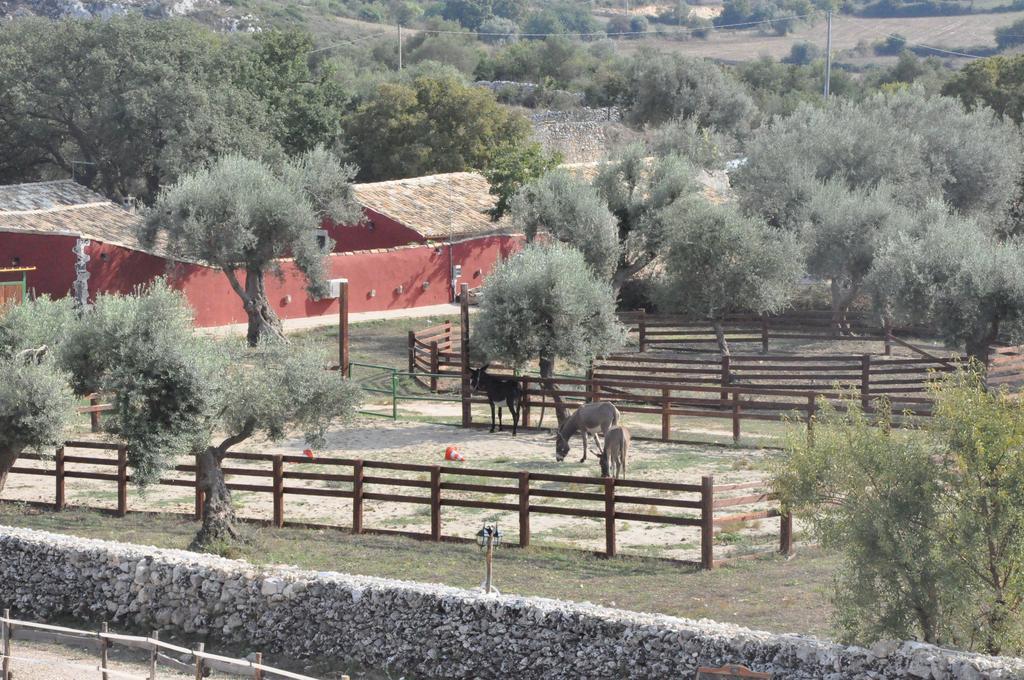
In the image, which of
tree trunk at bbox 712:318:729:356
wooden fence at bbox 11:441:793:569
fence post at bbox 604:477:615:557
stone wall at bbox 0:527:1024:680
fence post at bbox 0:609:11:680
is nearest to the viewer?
stone wall at bbox 0:527:1024:680

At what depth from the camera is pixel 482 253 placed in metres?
46.3

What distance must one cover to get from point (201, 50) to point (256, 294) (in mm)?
23311

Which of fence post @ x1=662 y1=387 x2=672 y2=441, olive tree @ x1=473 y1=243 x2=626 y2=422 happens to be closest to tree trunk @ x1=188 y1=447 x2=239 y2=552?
olive tree @ x1=473 y1=243 x2=626 y2=422

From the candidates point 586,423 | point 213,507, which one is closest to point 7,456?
point 213,507

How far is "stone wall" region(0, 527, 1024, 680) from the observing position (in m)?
11.3

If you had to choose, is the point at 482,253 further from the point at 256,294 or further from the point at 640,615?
the point at 640,615

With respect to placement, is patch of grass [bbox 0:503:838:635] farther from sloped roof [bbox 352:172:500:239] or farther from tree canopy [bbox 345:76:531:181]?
tree canopy [bbox 345:76:531:181]

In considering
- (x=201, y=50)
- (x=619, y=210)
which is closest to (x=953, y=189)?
(x=619, y=210)

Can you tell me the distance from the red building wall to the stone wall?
19082mm

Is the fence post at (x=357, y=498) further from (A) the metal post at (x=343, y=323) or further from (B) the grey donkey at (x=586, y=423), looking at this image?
(A) the metal post at (x=343, y=323)

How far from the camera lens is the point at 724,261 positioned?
116ft

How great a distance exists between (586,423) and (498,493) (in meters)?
5.40

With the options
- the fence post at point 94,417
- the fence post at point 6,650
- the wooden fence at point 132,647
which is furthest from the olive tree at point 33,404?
the fence post at point 94,417

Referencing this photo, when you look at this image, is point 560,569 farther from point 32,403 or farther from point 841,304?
point 841,304
